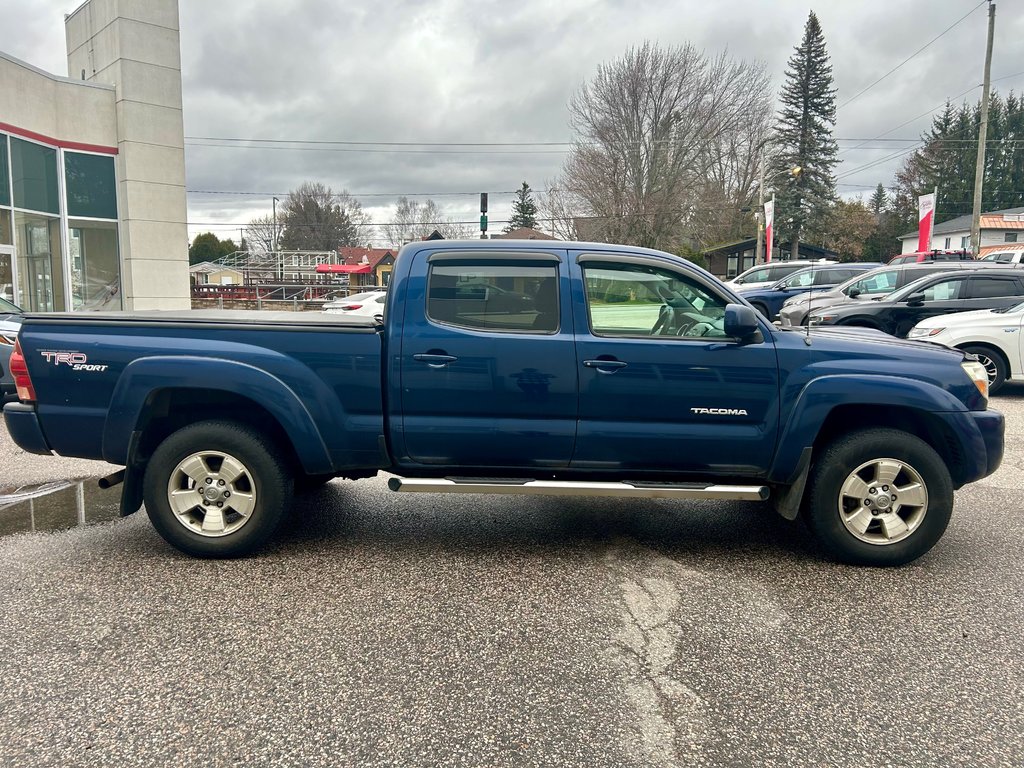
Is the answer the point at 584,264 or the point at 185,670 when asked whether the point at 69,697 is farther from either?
the point at 584,264

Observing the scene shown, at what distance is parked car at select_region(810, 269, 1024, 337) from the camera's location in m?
11.9

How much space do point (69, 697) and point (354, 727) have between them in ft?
4.02

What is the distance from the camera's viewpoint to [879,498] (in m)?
4.37

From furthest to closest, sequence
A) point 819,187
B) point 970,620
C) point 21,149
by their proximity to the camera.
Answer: point 819,187 < point 21,149 < point 970,620

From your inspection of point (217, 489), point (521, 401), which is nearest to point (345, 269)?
point (217, 489)

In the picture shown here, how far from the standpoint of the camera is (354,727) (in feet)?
9.30

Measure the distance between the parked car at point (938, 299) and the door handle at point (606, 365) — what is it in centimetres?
879

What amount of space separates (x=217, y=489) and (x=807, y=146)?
66509 mm

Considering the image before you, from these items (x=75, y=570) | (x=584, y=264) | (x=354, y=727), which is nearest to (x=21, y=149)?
(x=75, y=570)

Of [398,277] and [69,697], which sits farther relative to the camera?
[398,277]

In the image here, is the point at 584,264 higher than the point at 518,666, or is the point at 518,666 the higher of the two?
the point at 584,264

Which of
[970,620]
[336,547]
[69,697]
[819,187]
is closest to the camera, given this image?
[69,697]

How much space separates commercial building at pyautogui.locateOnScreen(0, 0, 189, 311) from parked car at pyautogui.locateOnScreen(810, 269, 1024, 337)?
17.1 metres

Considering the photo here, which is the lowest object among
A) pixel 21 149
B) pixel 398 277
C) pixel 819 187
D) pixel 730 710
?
pixel 730 710
